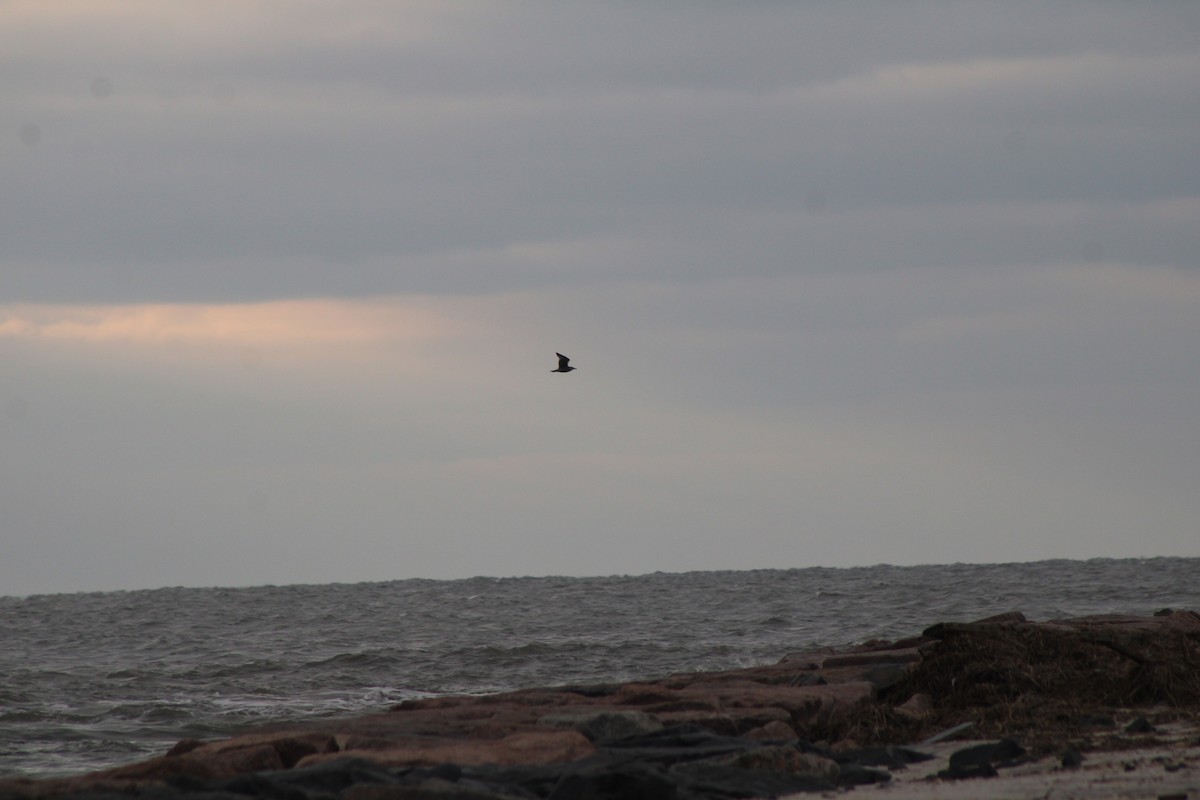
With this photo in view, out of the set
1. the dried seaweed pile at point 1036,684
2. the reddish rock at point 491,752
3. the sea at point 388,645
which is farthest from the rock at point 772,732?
the sea at point 388,645

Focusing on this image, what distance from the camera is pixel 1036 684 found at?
9211mm

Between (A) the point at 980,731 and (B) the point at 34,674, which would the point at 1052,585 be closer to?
(B) the point at 34,674

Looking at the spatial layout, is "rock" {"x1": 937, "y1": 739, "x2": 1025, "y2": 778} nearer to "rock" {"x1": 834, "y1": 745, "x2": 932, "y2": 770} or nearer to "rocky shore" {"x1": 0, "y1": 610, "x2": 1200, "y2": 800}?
"rocky shore" {"x1": 0, "y1": 610, "x2": 1200, "y2": 800}

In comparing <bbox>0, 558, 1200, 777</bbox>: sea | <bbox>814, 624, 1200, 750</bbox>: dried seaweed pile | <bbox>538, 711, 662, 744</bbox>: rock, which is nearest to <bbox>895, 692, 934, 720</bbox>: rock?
<bbox>814, 624, 1200, 750</bbox>: dried seaweed pile

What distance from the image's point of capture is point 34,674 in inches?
732

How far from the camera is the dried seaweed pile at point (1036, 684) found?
8477 mm

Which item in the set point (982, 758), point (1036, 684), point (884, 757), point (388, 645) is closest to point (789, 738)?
point (884, 757)

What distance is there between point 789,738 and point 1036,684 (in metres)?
2.00

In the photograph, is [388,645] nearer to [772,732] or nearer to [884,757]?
[772,732]

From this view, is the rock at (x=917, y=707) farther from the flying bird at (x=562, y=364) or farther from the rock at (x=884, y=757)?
the flying bird at (x=562, y=364)

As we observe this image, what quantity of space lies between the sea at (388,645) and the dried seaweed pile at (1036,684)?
6.30 metres

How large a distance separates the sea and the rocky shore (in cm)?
416

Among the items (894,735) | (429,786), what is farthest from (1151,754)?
(429,786)

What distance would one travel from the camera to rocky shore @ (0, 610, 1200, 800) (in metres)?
6.37
